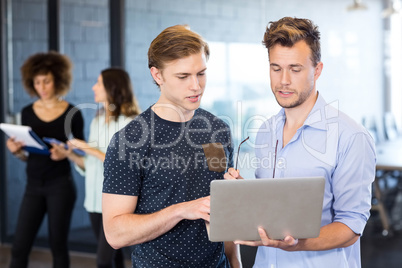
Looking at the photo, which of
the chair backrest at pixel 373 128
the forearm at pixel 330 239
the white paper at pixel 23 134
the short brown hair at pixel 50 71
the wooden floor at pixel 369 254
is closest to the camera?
the forearm at pixel 330 239

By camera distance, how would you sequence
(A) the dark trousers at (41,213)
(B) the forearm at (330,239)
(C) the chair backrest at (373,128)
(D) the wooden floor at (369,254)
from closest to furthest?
(B) the forearm at (330,239), (A) the dark trousers at (41,213), (D) the wooden floor at (369,254), (C) the chair backrest at (373,128)

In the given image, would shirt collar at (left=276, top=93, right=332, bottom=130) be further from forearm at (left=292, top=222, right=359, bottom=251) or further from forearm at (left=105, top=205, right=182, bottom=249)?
forearm at (left=105, top=205, right=182, bottom=249)

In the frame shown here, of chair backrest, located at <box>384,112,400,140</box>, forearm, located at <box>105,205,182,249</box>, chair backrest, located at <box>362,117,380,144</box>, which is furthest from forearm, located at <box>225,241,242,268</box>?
chair backrest, located at <box>384,112,400,140</box>

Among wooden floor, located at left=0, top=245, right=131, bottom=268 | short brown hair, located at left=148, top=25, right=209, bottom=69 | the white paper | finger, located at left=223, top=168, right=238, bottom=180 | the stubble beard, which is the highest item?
short brown hair, located at left=148, top=25, right=209, bottom=69

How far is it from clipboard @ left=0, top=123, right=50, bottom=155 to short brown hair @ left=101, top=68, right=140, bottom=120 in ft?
1.61

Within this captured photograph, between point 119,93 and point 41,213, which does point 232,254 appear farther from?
point 41,213

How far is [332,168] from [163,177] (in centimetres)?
53

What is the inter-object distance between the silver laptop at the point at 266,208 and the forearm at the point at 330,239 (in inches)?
3.4

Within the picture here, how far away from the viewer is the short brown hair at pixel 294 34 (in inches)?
66.5

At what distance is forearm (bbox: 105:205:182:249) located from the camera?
1580 millimetres

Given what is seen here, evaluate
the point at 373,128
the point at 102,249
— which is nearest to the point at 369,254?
the point at 373,128

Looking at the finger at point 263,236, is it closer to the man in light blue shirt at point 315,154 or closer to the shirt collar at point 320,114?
the man in light blue shirt at point 315,154

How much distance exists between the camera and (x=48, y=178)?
340 cm

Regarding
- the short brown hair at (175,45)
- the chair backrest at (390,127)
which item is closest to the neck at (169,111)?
the short brown hair at (175,45)
